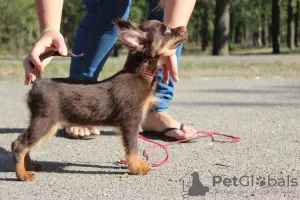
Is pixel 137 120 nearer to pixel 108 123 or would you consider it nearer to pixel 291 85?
pixel 108 123

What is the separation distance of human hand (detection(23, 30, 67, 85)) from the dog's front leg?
0.76 m

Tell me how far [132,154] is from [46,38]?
1.06 meters

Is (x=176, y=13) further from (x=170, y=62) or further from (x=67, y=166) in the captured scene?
(x=67, y=166)

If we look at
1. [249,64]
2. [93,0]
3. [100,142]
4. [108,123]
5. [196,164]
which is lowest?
[249,64]

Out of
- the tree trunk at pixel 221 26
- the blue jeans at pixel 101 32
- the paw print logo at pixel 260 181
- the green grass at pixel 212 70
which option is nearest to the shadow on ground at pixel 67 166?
the paw print logo at pixel 260 181

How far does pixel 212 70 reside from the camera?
49.3 ft

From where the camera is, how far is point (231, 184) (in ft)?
11.1

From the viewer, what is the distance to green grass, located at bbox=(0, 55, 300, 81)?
525 inches

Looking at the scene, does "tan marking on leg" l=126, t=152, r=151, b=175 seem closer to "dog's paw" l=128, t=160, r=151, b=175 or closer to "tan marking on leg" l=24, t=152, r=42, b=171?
"dog's paw" l=128, t=160, r=151, b=175

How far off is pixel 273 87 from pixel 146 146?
5948mm

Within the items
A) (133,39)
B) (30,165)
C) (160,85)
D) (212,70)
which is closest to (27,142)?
(30,165)

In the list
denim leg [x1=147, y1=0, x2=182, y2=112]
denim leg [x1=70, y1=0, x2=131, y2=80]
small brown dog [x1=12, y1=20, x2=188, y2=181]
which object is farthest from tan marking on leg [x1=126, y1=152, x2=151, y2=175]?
denim leg [x1=70, y1=0, x2=131, y2=80]

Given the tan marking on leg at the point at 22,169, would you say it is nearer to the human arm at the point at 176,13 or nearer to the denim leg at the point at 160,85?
the human arm at the point at 176,13

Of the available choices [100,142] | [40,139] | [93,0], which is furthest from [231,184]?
[93,0]
